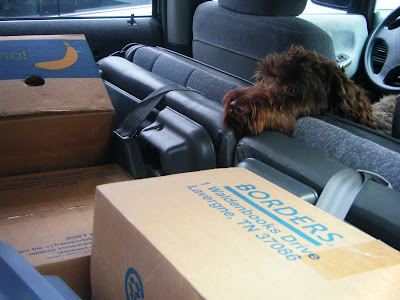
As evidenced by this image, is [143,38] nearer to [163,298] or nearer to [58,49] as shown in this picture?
[58,49]

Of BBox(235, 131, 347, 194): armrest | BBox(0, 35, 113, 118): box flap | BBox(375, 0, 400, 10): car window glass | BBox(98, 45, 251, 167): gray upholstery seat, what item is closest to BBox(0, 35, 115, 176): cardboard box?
BBox(0, 35, 113, 118): box flap

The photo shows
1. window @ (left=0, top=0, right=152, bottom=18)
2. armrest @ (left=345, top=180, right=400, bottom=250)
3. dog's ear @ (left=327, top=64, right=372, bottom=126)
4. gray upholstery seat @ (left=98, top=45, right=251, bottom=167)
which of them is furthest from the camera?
window @ (left=0, top=0, right=152, bottom=18)

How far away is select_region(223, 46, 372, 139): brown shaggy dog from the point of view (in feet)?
5.38

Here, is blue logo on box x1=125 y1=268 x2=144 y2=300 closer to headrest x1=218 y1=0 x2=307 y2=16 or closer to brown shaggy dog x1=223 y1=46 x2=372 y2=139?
brown shaggy dog x1=223 y1=46 x2=372 y2=139

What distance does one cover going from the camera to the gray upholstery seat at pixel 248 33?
1.97m

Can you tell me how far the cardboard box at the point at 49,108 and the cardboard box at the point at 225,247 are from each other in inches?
22.6

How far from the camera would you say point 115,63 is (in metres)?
2.23

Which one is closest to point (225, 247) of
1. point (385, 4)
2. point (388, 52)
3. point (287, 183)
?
point (287, 183)

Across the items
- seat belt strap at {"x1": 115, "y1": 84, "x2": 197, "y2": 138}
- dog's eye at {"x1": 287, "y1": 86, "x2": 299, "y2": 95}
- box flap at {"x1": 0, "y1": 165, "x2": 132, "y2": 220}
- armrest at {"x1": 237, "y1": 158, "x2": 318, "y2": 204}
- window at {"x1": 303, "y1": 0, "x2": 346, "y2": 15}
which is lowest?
box flap at {"x1": 0, "y1": 165, "x2": 132, "y2": 220}

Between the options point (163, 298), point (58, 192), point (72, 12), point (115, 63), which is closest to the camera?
point (163, 298)

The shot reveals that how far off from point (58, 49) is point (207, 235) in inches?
44.2

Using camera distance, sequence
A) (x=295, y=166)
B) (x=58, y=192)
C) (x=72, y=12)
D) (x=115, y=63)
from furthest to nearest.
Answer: (x=72, y=12) → (x=115, y=63) → (x=58, y=192) → (x=295, y=166)

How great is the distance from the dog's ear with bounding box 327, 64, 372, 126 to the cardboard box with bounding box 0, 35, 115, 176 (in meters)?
0.78

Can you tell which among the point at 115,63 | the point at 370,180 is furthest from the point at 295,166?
the point at 115,63
